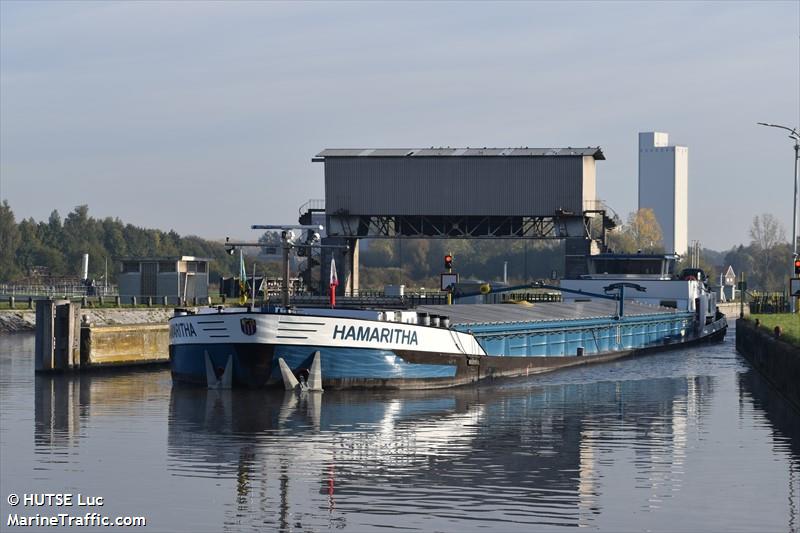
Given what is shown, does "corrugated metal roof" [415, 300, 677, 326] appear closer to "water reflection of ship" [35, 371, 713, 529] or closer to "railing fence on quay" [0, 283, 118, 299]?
"water reflection of ship" [35, 371, 713, 529]

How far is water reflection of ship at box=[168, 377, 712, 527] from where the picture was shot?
22500 mm

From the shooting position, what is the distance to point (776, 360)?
142 feet

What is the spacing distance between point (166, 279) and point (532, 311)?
1001 inches

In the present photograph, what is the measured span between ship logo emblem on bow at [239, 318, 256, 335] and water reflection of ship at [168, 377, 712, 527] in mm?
1814

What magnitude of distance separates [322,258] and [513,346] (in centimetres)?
4177

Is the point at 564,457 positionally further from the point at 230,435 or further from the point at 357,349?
the point at 357,349

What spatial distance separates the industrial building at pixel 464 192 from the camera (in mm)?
82562

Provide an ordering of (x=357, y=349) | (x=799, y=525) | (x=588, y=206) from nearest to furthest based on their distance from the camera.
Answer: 1. (x=799, y=525)
2. (x=357, y=349)
3. (x=588, y=206)

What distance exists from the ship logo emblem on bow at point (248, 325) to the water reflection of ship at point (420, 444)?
71.4 inches

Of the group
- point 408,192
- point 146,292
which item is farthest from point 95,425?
point 408,192

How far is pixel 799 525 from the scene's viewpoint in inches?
803

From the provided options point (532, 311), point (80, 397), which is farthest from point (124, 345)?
point (532, 311)

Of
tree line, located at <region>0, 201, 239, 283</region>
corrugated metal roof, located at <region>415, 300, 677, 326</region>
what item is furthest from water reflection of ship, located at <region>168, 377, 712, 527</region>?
tree line, located at <region>0, 201, 239, 283</region>

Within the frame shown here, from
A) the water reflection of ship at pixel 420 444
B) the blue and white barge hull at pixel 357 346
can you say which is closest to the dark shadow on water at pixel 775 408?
the water reflection of ship at pixel 420 444
